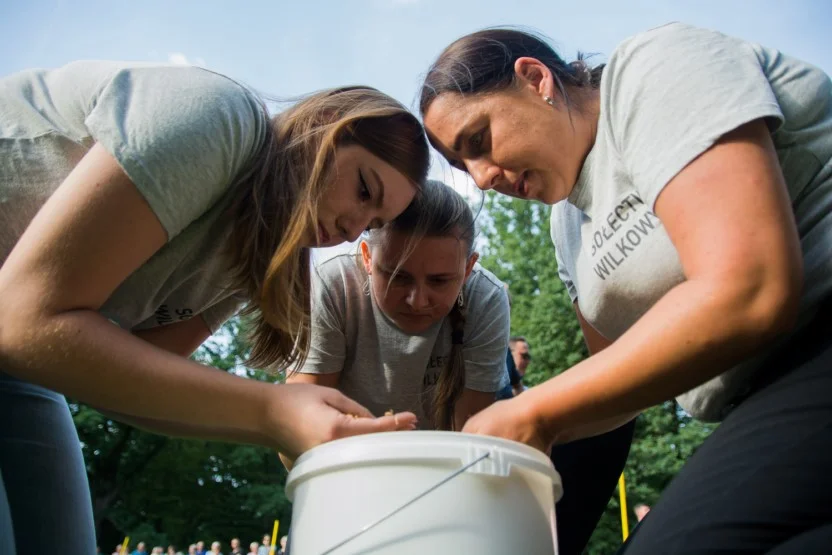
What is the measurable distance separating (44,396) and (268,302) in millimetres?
558

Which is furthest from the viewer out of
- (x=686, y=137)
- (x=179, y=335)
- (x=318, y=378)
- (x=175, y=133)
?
(x=318, y=378)

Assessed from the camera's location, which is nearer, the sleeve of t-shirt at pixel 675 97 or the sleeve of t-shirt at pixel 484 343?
the sleeve of t-shirt at pixel 675 97

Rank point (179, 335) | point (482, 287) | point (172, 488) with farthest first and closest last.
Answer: point (172, 488) → point (482, 287) → point (179, 335)

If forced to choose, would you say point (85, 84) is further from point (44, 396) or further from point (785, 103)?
point (785, 103)

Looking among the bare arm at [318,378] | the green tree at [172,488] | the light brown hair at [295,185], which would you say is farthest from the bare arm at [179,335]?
the green tree at [172,488]

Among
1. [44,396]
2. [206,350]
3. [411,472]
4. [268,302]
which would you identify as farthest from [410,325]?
[206,350]

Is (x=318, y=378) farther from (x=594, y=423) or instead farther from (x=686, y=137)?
(x=686, y=137)

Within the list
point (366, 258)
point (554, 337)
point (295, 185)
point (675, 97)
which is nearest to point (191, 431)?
point (295, 185)

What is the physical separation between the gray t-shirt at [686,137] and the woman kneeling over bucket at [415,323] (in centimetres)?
76

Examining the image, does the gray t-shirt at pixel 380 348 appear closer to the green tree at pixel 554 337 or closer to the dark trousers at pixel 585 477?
the dark trousers at pixel 585 477

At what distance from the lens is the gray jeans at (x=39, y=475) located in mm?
1584

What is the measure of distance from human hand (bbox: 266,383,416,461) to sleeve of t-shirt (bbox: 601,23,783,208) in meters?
0.58

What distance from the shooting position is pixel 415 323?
2211 millimetres

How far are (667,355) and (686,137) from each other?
0.34m
